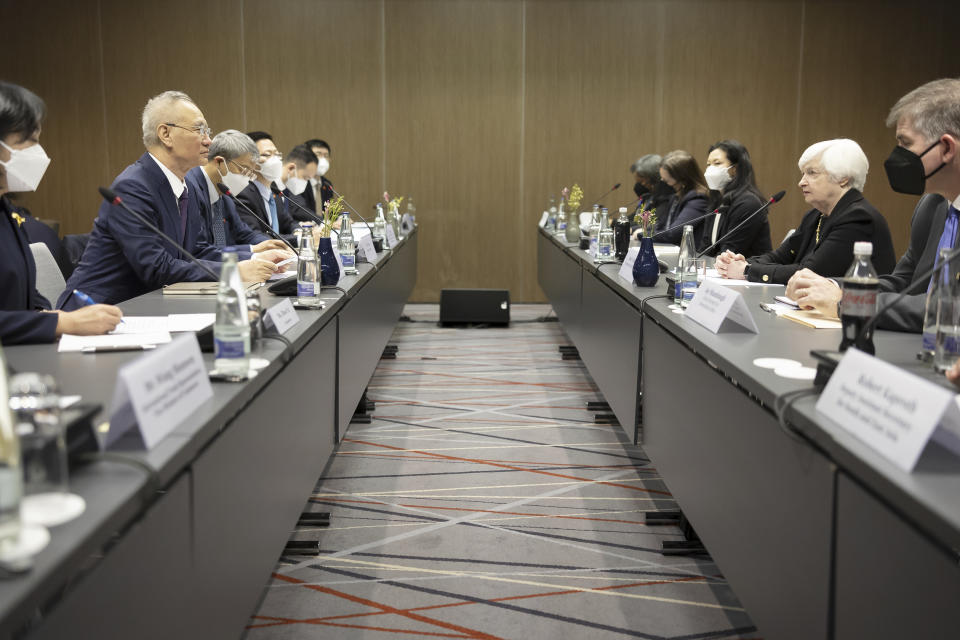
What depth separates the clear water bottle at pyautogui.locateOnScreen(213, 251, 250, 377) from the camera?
166cm

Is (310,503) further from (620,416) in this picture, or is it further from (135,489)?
(135,489)

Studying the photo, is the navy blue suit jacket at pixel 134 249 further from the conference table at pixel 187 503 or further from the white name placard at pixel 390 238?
the white name placard at pixel 390 238

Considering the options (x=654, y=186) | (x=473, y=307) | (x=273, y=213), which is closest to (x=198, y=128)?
(x=273, y=213)

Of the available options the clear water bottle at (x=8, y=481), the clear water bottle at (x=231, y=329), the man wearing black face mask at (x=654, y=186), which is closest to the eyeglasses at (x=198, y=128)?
the clear water bottle at (x=231, y=329)

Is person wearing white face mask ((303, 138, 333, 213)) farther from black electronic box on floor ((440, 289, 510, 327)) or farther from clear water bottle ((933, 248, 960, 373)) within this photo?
clear water bottle ((933, 248, 960, 373))

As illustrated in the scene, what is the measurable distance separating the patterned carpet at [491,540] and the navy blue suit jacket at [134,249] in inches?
38.4

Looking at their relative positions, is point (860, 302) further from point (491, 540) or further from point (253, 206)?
point (253, 206)

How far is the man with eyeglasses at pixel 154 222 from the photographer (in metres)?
2.95

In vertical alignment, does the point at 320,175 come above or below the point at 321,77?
below

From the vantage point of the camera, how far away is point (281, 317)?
219 cm

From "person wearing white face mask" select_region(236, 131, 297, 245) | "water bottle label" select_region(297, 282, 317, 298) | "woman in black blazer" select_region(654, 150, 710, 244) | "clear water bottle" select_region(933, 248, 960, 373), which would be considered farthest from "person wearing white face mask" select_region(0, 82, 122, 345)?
"woman in black blazer" select_region(654, 150, 710, 244)

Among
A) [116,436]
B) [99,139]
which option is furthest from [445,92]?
[116,436]

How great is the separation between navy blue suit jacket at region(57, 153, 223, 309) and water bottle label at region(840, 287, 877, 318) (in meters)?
2.14

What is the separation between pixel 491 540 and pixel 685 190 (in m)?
3.44
